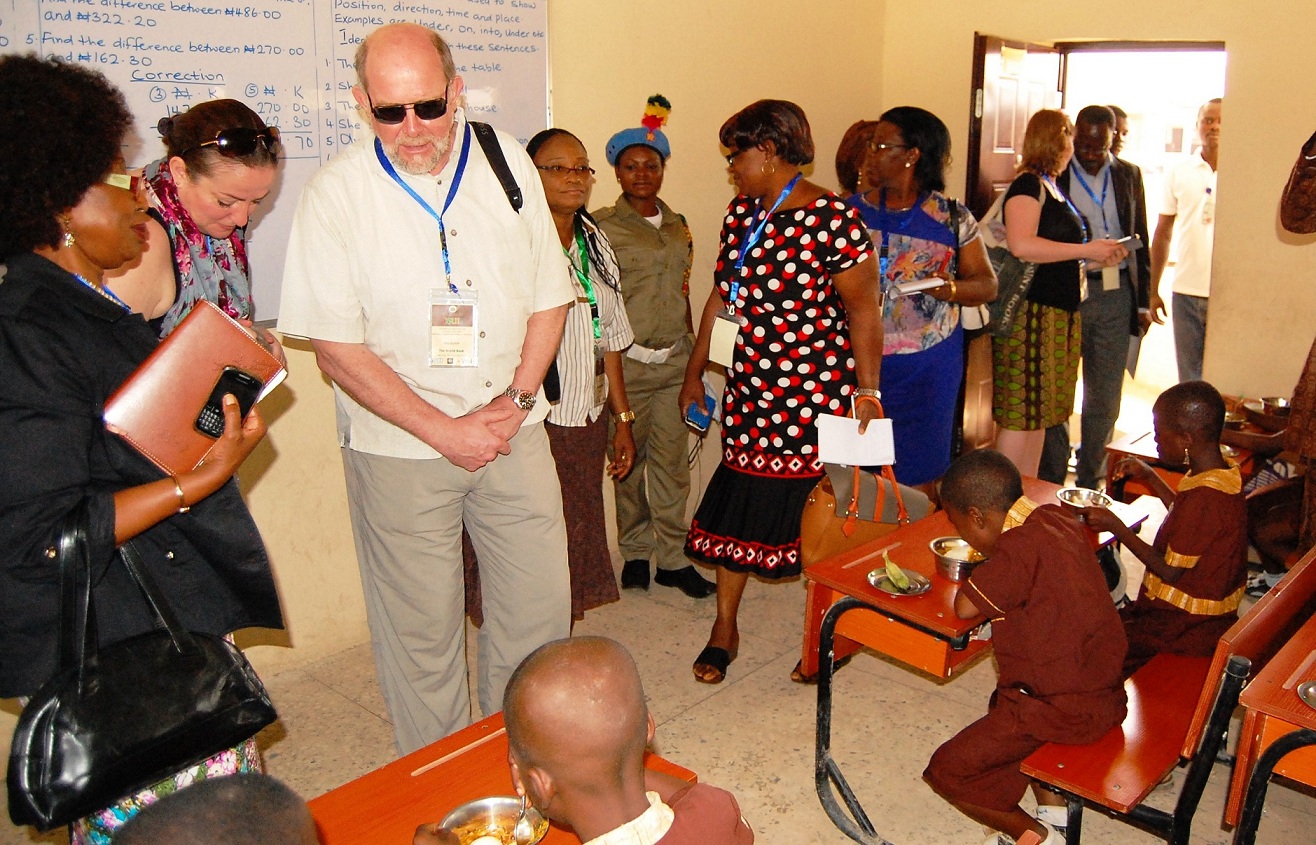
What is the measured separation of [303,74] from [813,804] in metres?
2.86

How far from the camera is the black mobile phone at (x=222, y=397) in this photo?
1.98 meters

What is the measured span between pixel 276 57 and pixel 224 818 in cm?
291

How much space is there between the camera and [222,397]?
6.60 feet

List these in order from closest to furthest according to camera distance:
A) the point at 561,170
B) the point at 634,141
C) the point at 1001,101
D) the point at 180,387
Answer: the point at 180,387 → the point at 561,170 → the point at 634,141 → the point at 1001,101

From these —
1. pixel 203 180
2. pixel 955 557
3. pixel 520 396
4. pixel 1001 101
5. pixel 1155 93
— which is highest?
pixel 1155 93

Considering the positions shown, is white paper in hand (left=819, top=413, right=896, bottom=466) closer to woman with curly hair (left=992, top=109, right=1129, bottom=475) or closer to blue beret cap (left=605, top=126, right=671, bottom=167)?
blue beret cap (left=605, top=126, right=671, bottom=167)

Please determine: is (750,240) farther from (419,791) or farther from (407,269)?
(419,791)

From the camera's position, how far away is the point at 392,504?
2.62m

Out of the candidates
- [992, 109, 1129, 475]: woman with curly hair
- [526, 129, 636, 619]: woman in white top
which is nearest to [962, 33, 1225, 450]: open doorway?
[992, 109, 1129, 475]: woman with curly hair

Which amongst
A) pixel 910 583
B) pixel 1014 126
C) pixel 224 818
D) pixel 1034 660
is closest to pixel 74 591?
pixel 224 818

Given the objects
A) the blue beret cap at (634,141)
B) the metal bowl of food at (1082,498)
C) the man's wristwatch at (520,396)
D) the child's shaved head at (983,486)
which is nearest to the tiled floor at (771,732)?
the metal bowl of food at (1082,498)

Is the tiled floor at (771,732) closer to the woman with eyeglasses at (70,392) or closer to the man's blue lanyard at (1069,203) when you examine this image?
the woman with eyeglasses at (70,392)

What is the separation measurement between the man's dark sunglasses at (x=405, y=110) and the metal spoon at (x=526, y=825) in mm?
1513

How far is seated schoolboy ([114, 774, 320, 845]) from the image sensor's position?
116 centimetres
